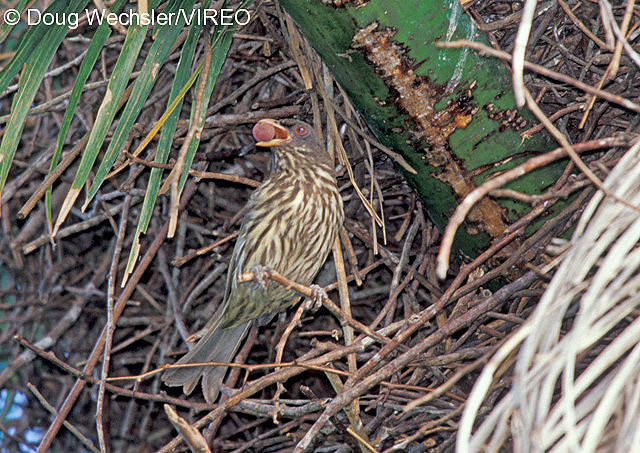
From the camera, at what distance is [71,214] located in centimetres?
365

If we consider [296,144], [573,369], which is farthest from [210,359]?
[573,369]

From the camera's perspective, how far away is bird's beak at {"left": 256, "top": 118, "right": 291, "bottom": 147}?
131 inches

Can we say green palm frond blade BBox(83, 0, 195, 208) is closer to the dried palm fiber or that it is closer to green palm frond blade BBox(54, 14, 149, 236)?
green palm frond blade BBox(54, 14, 149, 236)

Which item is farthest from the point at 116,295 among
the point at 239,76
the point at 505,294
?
the point at 505,294

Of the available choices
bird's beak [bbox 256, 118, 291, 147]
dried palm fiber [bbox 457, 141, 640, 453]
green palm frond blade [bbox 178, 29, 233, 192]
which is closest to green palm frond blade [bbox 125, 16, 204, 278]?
green palm frond blade [bbox 178, 29, 233, 192]

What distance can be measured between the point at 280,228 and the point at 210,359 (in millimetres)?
677

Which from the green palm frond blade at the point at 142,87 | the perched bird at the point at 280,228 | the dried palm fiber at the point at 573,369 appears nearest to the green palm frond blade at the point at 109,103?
the green palm frond blade at the point at 142,87

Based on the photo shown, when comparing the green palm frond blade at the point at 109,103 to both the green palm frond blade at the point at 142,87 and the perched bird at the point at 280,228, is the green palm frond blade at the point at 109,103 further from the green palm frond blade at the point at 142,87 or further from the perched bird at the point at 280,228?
the perched bird at the point at 280,228

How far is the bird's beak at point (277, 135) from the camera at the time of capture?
332 centimetres

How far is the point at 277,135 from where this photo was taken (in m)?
3.42

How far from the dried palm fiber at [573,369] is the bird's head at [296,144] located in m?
1.99

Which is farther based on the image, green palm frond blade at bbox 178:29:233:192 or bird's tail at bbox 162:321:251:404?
bird's tail at bbox 162:321:251:404

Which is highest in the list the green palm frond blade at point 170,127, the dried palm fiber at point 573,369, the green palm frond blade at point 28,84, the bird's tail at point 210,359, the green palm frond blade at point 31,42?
the green palm frond blade at point 31,42

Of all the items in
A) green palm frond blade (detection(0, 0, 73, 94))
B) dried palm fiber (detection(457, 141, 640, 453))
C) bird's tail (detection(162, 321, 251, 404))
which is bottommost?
bird's tail (detection(162, 321, 251, 404))
